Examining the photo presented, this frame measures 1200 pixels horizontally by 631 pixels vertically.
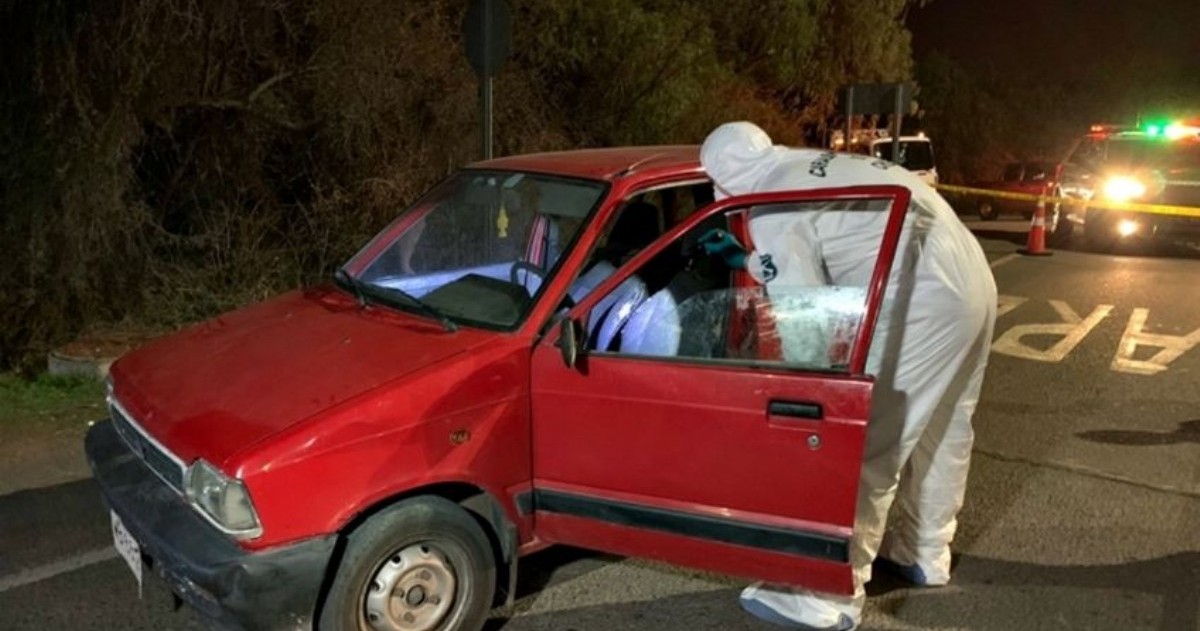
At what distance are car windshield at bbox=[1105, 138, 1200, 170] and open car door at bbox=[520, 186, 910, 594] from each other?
38.4 feet

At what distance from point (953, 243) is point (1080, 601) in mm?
1455

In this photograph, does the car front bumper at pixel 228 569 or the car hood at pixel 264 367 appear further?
the car hood at pixel 264 367

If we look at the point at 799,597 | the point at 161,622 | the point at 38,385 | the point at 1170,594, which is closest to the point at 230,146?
the point at 38,385

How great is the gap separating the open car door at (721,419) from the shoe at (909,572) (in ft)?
3.28

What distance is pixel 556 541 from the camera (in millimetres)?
3670

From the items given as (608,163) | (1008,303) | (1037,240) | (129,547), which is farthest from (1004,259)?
(129,547)

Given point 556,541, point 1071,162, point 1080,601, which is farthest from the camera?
point 1071,162

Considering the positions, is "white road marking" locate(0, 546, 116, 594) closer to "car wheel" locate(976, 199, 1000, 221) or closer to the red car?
the red car

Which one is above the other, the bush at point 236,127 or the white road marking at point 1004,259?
the bush at point 236,127

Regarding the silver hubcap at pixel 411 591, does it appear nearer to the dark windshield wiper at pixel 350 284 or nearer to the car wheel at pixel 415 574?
the car wheel at pixel 415 574

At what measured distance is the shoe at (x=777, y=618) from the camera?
3.71 meters

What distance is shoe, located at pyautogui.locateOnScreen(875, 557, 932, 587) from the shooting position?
4.16 metres

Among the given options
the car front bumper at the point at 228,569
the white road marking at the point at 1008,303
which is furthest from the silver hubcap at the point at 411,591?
the white road marking at the point at 1008,303

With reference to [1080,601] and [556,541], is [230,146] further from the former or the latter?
[1080,601]
